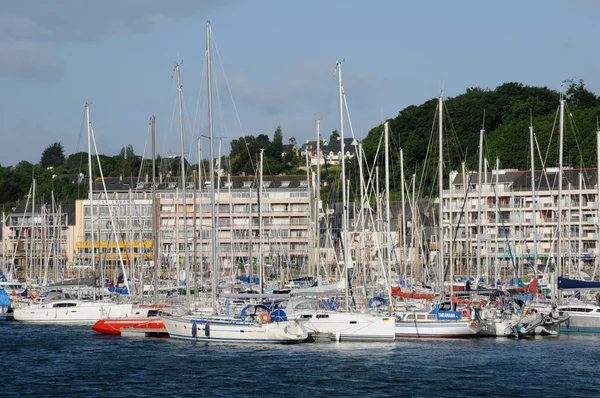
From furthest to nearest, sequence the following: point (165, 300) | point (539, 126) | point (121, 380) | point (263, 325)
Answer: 1. point (539, 126)
2. point (165, 300)
3. point (263, 325)
4. point (121, 380)

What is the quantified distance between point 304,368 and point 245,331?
7.62 meters

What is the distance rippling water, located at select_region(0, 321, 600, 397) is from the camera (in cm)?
4172

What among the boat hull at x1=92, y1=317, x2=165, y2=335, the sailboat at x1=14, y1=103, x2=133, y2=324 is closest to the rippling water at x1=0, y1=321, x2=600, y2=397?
the boat hull at x1=92, y1=317, x2=165, y2=335

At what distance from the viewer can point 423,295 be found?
67188mm

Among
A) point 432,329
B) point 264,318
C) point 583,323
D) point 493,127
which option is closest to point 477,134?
point 493,127

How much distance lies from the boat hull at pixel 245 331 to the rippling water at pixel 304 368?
0.50 m

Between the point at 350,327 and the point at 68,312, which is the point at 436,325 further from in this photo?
the point at 68,312

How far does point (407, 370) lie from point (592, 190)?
78.7 meters

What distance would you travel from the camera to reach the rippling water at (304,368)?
41.7 m

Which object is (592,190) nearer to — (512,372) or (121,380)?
(512,372)

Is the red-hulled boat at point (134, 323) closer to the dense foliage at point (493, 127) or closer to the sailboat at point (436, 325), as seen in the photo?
the sailboat at point (436, 325)

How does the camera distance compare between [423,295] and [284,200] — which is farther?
[284,200]

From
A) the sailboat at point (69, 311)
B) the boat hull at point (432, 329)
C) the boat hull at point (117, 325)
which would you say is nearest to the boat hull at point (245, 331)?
the boat hull at point (432, 329)

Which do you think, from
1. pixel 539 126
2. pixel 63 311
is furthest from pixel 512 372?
pixel 539 126
